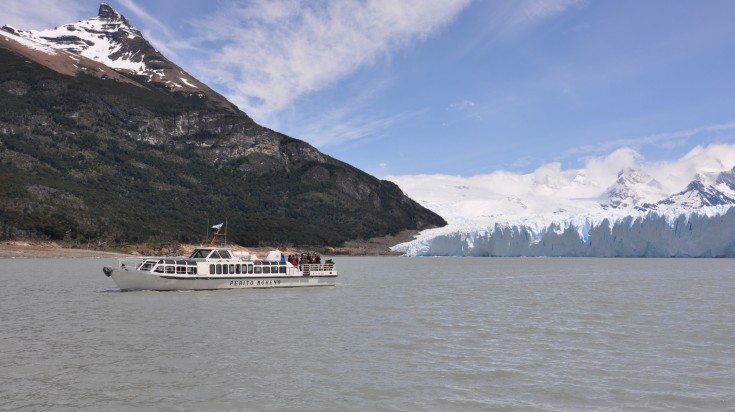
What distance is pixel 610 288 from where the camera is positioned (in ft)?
195

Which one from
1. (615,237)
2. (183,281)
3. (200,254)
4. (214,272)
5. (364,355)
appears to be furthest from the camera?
(615,237)

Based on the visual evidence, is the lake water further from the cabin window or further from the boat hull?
the cabin window

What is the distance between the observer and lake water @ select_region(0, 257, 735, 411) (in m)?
17.4

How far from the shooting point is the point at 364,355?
2398 centimetres

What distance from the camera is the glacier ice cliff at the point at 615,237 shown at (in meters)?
139

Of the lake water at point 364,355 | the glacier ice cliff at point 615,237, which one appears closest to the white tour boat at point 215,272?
the lake water at point 364,355

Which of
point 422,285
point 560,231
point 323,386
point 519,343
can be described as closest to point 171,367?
point 323,386

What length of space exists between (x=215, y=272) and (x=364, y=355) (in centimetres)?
3378

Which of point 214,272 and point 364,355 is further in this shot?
point 214,272

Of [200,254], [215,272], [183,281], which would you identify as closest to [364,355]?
[183,281]

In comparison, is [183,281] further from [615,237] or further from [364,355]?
[615,237]

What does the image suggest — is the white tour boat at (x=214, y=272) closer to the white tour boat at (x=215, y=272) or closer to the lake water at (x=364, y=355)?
the white tour boat at (x=215, y=272)

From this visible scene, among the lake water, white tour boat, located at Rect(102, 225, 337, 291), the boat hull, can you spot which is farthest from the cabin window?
the lake water

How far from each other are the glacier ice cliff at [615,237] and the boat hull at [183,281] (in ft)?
386
